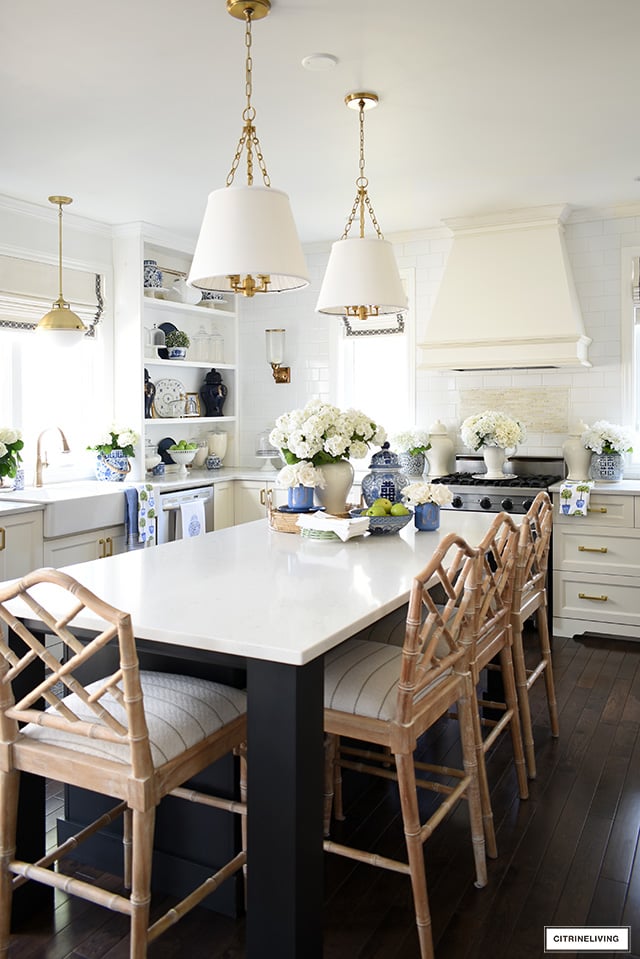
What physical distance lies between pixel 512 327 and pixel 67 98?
2982mm

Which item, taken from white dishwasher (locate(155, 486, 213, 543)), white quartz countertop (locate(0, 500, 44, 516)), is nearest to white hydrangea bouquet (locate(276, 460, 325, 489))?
white quartz countertop (locate(0, 500, 44, 516))

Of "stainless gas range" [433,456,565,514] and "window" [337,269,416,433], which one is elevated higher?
A: "window" [337,269,416,433]

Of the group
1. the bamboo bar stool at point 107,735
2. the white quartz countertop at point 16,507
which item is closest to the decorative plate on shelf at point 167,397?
the white quartz countertop at point 16,507

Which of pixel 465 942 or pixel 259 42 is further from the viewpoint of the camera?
pixel 259 42

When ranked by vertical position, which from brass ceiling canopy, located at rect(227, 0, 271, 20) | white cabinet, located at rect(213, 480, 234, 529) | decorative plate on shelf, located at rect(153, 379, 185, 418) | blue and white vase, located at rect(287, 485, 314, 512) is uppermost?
brass ceiling canopy, located at rect(227, 0, 271, 20)

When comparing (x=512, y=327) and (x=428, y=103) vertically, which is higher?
(x=428, y=103)

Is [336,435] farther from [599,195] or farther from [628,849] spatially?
[599,195]

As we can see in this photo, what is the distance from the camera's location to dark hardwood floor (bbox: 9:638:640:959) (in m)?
2.10

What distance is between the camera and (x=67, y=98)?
11.1 ft

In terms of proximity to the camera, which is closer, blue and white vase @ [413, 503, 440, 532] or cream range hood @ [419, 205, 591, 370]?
blue and white vase @ [413, 503, 440, 532]

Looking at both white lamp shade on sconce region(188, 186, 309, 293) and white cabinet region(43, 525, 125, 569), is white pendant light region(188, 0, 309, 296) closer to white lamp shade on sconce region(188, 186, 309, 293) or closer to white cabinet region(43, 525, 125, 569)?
white lamp shade on sconce region(188, 186, 309, 293)

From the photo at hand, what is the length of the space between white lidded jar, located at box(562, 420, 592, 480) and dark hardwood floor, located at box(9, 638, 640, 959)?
2.14 meters

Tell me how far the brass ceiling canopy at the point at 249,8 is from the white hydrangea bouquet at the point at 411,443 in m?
3.36

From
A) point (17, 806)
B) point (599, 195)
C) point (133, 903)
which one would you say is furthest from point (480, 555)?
point (599, 195)
